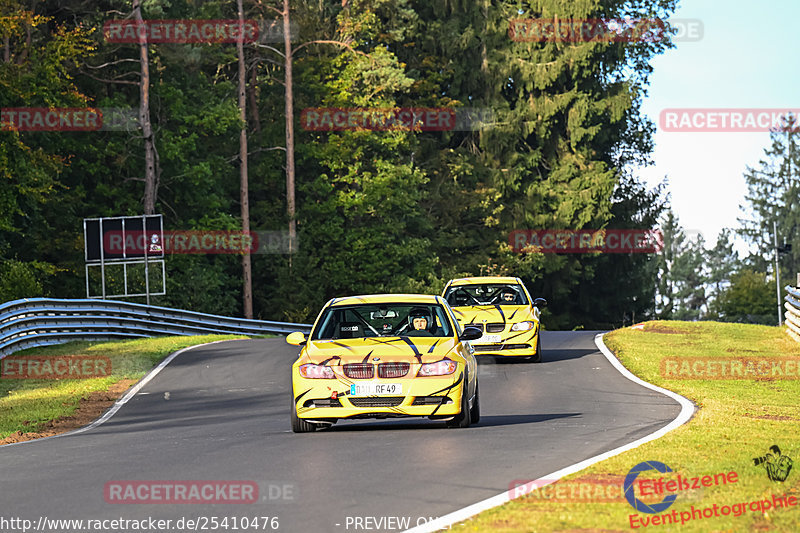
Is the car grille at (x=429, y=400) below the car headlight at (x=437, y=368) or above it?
below

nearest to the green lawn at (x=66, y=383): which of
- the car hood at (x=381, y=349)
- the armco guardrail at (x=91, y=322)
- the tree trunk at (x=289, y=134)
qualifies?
the armco guardrail at (x=91, y=322)

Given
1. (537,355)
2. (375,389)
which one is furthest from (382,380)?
(537,355)

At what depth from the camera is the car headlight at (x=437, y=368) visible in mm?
13734

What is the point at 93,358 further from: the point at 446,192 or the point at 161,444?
the point at 446,192

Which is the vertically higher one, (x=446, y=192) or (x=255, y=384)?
(x=446, y=192)

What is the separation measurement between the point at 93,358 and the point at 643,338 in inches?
522

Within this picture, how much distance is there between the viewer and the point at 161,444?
14.1m

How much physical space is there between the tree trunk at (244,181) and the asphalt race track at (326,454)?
37.6m

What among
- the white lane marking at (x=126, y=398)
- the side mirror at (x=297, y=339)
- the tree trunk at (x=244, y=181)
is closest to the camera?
the side mirror at (x=297, y=339)

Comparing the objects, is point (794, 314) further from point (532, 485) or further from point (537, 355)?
point (532, 485)

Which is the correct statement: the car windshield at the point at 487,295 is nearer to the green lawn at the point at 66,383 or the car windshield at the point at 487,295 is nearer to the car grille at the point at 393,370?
the green lawn at the point at 66,383

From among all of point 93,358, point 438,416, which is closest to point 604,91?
point 93,358

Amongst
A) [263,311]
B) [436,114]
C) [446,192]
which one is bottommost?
[263,311]

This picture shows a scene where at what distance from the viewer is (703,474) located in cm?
1014
